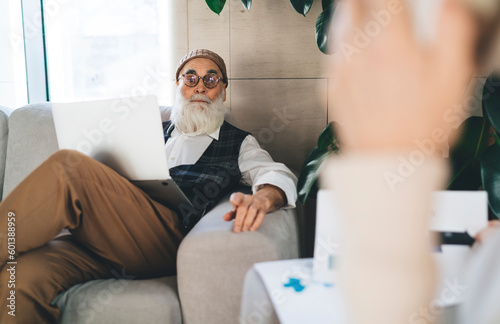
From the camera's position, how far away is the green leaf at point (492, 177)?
1078mm

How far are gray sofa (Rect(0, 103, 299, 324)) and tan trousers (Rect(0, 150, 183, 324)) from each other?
7 centimetres

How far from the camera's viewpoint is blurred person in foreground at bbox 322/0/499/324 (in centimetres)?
30

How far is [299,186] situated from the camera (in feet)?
4.78

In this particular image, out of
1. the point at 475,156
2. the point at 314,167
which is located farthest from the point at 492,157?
the point at 314,167

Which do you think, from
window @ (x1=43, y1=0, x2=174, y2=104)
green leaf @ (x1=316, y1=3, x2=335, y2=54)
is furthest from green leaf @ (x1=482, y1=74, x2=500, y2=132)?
window @ (x1=43, y1=0, x2=174, y2=104)

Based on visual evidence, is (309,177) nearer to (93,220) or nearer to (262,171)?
(262,171)

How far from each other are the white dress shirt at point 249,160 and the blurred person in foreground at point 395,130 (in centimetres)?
101

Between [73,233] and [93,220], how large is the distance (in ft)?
0.28

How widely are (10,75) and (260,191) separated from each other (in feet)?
5.57

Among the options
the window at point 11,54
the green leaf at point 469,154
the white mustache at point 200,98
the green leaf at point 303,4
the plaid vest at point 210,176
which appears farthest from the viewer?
the window at point 11,54

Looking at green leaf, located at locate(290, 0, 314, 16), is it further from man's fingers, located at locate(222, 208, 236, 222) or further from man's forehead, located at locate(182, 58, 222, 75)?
man's fingers, located at locate(222, 208, 236, 222)

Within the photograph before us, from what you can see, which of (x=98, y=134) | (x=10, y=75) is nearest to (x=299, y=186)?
(x=98, y=134)

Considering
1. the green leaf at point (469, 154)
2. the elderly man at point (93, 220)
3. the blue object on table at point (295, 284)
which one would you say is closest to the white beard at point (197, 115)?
the elderly man at point (93, 220)

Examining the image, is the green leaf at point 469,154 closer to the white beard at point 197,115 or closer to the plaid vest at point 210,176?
the plaid vest at point 210,176
